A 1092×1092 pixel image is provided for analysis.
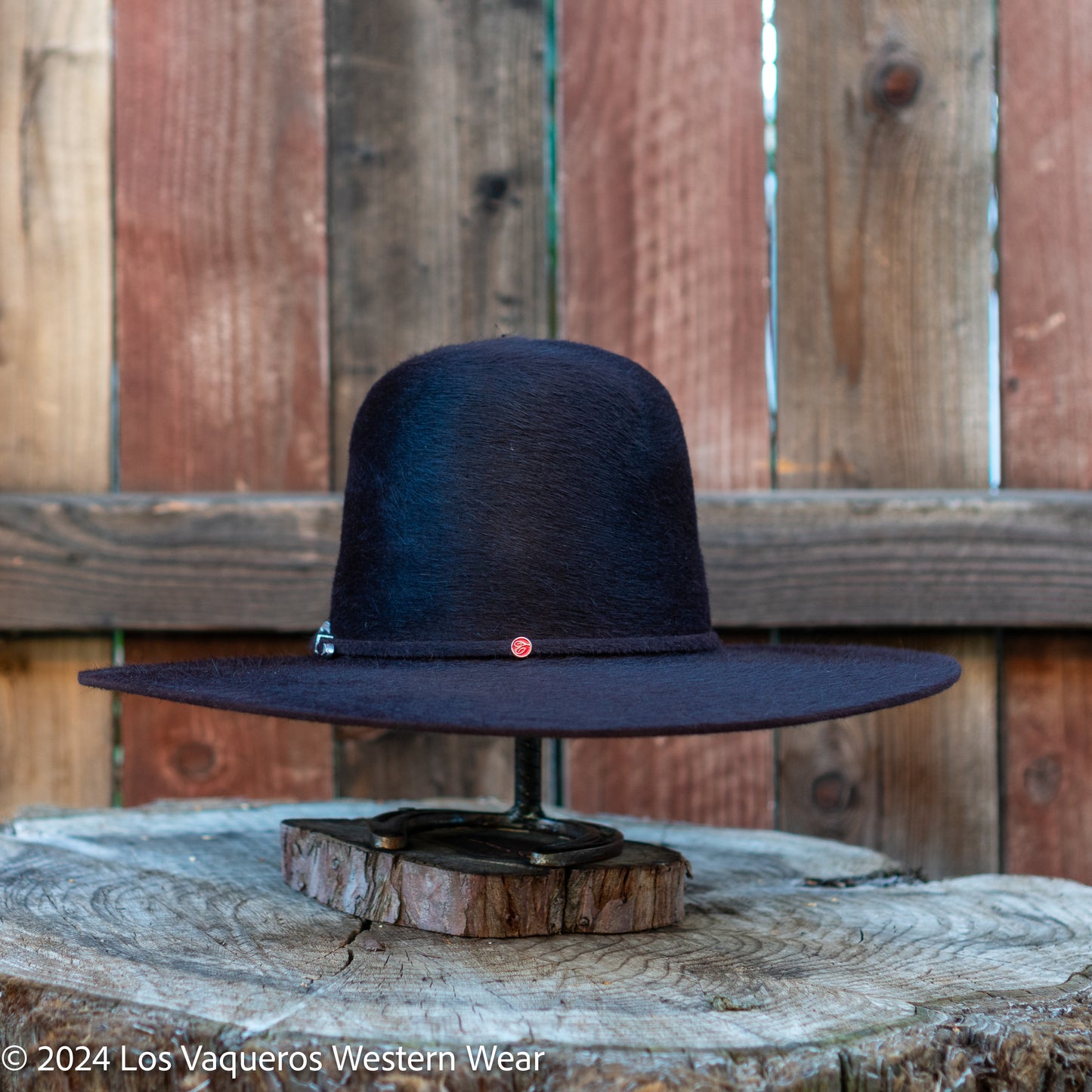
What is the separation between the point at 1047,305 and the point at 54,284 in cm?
168

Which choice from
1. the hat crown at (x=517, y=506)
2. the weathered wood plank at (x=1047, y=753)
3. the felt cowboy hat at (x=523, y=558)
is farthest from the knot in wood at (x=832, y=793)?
the hat crown at (x=517, y=506)

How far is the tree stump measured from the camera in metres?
0.83

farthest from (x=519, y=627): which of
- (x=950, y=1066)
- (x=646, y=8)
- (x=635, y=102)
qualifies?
(x=646, y=8)

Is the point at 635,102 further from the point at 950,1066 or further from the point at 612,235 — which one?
the point at 950,1066

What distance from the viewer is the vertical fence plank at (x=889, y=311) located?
6.43ft

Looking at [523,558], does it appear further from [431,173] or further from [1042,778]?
[1042,778]

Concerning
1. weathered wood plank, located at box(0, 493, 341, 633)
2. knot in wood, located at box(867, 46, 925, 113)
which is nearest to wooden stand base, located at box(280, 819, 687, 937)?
weathered wood plank, located at box(0, 493, 341, 633)

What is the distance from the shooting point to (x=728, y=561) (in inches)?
73.2

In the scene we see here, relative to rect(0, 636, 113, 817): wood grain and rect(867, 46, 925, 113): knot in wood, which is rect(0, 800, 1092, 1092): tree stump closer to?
rect(0, 636, 113, 817): wood grain

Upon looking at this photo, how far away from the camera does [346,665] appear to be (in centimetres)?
115

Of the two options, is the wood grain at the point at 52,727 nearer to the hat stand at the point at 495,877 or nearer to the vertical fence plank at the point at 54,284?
the vertical fence plank at the point at 54,284

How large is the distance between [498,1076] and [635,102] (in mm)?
1615

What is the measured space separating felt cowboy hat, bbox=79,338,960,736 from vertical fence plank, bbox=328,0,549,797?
0.73 meters

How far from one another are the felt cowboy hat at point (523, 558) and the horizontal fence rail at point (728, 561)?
590mm
